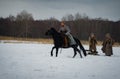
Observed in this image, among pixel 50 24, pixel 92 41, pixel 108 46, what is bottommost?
pixel 108 46

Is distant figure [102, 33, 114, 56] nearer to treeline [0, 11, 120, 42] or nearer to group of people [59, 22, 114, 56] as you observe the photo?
group of people [59, 22, 114, 56]

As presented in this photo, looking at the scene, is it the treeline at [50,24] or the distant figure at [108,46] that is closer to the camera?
the distant figure at [108,46]

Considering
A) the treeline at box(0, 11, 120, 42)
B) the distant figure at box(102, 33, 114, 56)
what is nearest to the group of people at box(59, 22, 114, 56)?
the distant figure at box(102, 33, 114, 56)

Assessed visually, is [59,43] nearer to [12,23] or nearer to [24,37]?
[12,23]

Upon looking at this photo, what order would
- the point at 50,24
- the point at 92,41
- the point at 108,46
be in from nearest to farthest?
the point at 108,46
the point at 92,41
the point at 50,24

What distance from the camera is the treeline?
2616 cm

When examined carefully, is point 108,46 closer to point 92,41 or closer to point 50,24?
point 92,41

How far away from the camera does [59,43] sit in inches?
577

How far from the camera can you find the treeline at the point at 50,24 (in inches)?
1030

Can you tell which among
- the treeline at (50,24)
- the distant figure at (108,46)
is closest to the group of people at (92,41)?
the distant figure at (108,46)

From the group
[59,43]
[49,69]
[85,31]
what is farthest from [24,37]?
[49,69]

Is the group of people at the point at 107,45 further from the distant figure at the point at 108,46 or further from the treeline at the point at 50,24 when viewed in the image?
the treeline at the point at 50,24

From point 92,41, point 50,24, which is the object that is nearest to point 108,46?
point 92,41

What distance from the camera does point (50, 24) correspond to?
37.7 meters
